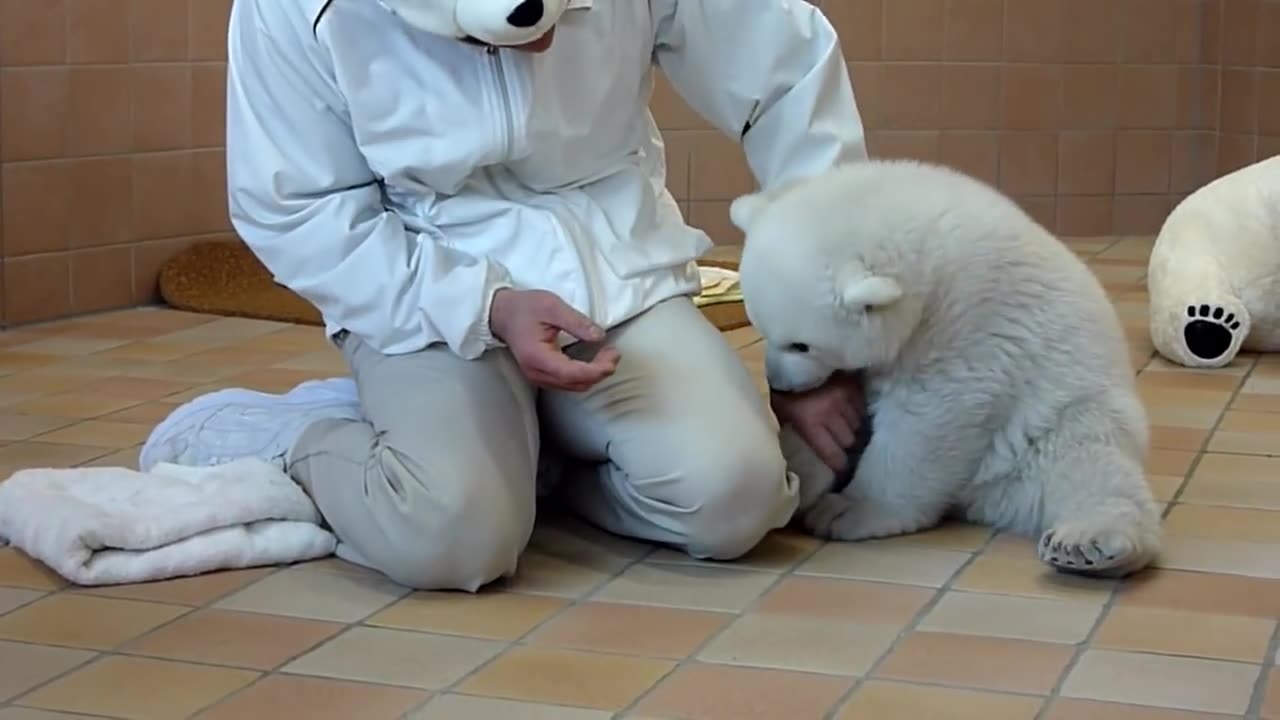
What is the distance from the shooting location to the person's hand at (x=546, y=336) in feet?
5.13

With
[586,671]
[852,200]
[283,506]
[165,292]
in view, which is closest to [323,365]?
[165,292]

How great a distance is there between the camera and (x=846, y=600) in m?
1.60

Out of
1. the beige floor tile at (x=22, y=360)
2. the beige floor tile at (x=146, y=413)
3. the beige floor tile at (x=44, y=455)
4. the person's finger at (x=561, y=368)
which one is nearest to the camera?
the person's finger at (x=561, y=368)

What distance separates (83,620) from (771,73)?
0.84 m

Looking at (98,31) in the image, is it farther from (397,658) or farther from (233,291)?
(397,658)

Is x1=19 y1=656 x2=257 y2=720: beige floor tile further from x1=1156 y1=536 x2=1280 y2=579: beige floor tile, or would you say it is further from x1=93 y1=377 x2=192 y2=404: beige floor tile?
x1=93 y1=377 x2=192 y2=404: beige floor tile

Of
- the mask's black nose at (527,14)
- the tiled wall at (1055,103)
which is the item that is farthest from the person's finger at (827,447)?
the tiled wall at (1055,103)

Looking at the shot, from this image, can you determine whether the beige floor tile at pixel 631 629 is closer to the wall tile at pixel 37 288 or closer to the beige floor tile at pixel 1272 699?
the beige floor tile at pixel 1272 699

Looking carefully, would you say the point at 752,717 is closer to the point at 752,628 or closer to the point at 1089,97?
the point at 752,628

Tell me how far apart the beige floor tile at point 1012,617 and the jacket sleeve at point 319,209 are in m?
0.49

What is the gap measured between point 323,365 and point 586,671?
129cm

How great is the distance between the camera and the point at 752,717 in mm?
1315

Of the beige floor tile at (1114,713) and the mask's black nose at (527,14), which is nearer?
the beige floor tile at (1114,713)

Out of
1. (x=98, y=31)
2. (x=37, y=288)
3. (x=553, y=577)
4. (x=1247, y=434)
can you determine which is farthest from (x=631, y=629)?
(x=98, y=31)
